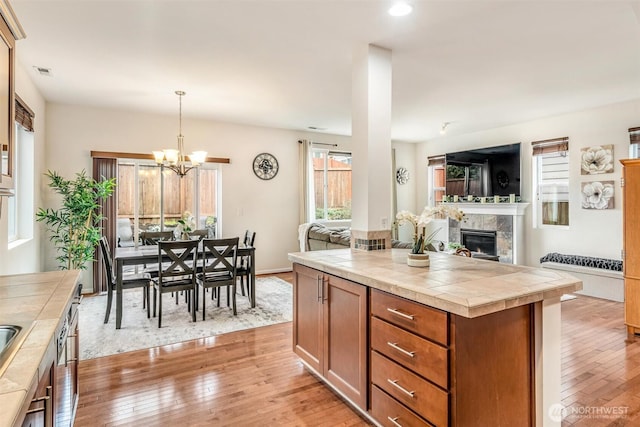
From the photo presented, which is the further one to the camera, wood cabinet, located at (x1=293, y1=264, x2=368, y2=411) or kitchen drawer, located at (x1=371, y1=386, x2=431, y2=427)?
wood cabinet, located at (x1=293, y1=264, x2=368, y2=411)

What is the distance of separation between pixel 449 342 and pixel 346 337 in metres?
0.79

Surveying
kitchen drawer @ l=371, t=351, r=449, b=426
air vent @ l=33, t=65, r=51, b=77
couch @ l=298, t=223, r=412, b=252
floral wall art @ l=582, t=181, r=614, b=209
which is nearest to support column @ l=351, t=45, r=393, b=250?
kitchen drawer @ l=371, t=351, r=449, b=426

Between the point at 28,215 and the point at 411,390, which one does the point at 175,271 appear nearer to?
the point at 28,215

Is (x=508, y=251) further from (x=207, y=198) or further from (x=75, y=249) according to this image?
(x=75, y=249)

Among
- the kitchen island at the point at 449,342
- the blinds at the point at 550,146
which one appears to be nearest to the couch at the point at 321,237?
the kitchen island at the point at 449,342

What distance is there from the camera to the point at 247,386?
8.34ft

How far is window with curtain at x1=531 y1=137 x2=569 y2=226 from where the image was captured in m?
5.63

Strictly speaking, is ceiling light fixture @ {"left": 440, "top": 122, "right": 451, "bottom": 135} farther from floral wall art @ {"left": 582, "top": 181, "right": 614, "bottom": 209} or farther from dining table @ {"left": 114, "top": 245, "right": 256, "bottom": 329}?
dining table @ {"left": 114, "top": 245, "right": 256, "bottom": 329}

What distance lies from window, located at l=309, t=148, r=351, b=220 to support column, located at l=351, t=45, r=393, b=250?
3875 mm

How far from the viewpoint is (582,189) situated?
538cm

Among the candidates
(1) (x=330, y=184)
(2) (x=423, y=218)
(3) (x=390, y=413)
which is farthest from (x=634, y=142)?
(3) (x=390, y=413)

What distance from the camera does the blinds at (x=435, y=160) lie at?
774 centimetres

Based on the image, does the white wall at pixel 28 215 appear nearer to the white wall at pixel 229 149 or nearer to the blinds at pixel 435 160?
the white wall at pixel 229 149

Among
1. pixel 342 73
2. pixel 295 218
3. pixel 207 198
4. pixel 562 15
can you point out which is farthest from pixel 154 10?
pixel 295 218
